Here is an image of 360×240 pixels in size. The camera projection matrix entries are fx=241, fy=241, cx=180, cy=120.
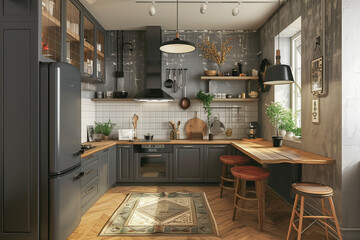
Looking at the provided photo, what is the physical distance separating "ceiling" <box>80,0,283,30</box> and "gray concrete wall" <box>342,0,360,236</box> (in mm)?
1532

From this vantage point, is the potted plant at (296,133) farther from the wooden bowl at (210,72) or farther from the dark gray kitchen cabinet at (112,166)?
the dark gray kitchen cabinet at (112,166)

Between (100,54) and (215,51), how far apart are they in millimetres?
2196

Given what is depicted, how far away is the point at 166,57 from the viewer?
4859 mm

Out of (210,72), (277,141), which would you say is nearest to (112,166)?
(210,72)

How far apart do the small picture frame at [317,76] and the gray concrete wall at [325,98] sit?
0.24 feet

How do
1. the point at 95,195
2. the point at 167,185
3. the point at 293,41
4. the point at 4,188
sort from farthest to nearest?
the point at 167,185, the point at 293,41, the point at 95,195, the point at 4,188

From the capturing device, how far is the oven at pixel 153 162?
4.33 m

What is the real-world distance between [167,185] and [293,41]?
3.21 meters

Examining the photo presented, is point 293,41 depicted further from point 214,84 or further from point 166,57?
point 166,57

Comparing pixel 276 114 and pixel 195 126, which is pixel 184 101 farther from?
pixel 276 114

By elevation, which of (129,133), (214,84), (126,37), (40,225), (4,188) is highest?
(126,37)

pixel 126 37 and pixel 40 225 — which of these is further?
pixel 126 37

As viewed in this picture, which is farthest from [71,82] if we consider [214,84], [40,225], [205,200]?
[214,84]

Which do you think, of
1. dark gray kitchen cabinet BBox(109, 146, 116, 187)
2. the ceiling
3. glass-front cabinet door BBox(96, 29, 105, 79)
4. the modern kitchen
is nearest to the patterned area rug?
the modern kitchen
